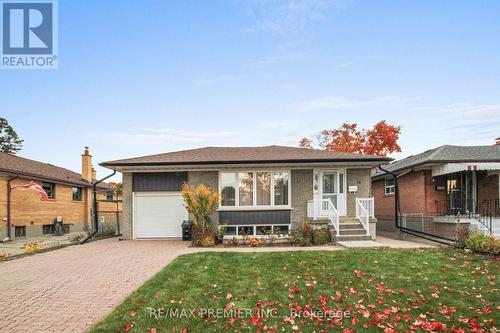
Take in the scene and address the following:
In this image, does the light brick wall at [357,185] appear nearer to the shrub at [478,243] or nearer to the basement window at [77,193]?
the shrub at [478,243]

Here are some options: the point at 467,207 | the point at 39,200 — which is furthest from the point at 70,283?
the point at 467,207

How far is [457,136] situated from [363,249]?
29.7 m

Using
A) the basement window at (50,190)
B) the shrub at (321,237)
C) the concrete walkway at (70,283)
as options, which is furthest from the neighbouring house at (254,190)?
the basement window at (50,190)

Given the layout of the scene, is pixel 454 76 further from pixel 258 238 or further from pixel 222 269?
pixel 222 269

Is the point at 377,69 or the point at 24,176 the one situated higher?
the point at 377,69

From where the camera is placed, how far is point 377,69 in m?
17.4

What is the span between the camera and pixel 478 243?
1041 cm

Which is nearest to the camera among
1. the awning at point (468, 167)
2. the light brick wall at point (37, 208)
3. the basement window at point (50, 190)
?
the awning at point (468, 167)

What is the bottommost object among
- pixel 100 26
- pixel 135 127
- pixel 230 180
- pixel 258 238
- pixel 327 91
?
pixel 258 238

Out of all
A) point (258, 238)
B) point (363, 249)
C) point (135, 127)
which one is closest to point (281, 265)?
point (363, 249)

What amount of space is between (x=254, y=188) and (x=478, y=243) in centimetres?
879

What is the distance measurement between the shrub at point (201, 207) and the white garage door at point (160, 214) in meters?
2.33

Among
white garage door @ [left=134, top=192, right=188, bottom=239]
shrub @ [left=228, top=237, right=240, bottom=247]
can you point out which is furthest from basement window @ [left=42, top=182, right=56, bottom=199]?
shrub @ [left=228, top=237, right=240, bottom=247]
